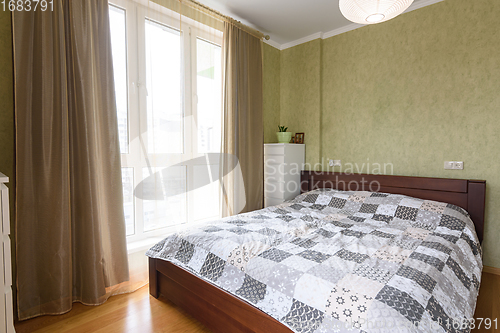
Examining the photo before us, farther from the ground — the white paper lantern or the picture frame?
the white paper lantern

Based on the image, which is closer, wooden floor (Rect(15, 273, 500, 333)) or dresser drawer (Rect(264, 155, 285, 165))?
wooden floor (Rect(15, 273, 500, 333))

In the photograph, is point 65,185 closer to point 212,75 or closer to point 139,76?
point 139,76

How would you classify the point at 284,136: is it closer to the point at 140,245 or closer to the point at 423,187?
the point at 423,187

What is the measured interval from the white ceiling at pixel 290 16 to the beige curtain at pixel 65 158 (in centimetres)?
Result: 140

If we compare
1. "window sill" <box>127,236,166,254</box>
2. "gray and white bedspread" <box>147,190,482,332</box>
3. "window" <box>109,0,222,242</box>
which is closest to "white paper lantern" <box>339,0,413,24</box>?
"gray and white bedspread" <box>147,190,482,332</box>

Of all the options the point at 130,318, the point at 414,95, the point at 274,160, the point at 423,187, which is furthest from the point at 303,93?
the point at 130,318

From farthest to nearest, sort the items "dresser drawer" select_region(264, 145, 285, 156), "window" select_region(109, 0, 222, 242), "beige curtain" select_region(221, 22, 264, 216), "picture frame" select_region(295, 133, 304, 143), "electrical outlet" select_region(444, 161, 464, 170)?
"picture frame" select_region(295, 133, 304, 143) → "dresser drawer" select_region(264, 145, 285, 156) → "beige curtain" select_region(221, 22, 264, 216) → "electrical outlet" select_region(444, 161, 464, 170) → "window" select_region(109, 0, 222, 242)

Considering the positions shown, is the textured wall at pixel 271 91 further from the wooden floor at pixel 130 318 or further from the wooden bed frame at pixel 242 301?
the wooden floor at pixel 130 318

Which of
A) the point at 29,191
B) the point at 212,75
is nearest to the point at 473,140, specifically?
the point at 212,75

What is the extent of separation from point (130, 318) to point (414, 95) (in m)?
3.31

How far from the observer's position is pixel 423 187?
8.84 ft

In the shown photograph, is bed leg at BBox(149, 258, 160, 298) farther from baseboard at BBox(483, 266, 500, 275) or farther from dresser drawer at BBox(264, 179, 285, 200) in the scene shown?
baseboard at BBox(483, 266, 500, 275)

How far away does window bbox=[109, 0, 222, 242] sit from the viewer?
88.4 inches

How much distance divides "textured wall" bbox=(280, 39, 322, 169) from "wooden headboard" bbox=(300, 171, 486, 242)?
0.41 meters
